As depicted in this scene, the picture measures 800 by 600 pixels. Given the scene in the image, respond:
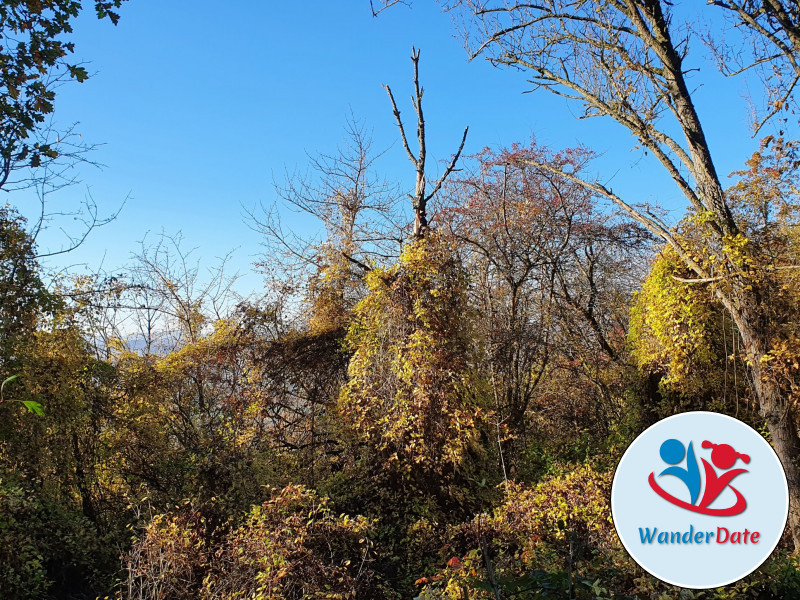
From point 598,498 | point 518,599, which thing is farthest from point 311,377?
point 518,599

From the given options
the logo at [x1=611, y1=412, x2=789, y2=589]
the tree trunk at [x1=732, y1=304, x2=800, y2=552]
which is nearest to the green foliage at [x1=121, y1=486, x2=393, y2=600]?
the logo at [x1=611, y1=412, x2=789, y2=589]

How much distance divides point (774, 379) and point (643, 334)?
6.88 ft

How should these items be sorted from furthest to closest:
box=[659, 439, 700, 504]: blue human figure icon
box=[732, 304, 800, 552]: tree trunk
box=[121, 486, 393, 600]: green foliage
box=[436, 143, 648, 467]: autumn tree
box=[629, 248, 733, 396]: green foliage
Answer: box=[436, 143, 648, 467]: autumn tree < box=[629, 248, 733, 396]: green foliage < box=[732, 304, 800, 552]: tree trunk < box=[121, 486, 393, 600]: green foliage < box=[659, 439, 700, 504]: blue human figure icon

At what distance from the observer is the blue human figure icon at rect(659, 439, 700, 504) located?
8.85ft

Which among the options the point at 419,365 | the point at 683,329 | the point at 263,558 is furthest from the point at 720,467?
the point at 683,329

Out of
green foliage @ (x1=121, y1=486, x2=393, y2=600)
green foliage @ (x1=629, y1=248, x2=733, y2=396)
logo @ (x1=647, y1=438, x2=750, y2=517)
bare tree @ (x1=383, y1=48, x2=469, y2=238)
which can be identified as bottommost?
green foliage @ (x1=121, y1=486, x2=393, y2=600)

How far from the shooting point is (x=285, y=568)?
4.06 m

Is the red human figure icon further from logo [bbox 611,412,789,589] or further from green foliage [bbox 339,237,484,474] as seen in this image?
green foliage [bbox 339,237,484,474]

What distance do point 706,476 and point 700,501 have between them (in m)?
0.13

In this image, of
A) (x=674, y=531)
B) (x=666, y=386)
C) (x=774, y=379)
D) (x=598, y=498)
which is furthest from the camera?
(x=666, y=386)

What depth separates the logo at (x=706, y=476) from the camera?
2.66 m

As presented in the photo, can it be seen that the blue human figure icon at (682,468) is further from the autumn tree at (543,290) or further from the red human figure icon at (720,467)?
the autumn tree at (543,290)

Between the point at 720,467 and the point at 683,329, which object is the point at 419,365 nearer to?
the point at 683,329

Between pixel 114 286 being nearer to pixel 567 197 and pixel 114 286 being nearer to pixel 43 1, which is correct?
pixel 43 1
